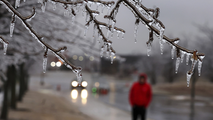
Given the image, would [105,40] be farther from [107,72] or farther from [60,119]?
[107,72]

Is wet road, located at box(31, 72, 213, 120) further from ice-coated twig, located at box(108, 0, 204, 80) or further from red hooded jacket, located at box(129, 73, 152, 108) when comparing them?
ice-coated twig, located at box(108, 0, 204, 80)

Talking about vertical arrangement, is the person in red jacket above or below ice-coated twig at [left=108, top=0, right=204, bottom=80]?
below

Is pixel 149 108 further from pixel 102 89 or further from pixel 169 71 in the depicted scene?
pixel 169 71

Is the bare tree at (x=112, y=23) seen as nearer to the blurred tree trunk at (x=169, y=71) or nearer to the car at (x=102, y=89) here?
the car at (x=102, y=89)

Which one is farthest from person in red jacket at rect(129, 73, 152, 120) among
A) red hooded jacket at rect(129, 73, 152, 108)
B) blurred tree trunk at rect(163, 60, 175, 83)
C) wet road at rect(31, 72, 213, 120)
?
blurred tree trunk at rect(163, 60, 175, 83)

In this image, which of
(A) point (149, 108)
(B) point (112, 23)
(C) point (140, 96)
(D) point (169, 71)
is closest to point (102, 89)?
(A) point (149, 108)

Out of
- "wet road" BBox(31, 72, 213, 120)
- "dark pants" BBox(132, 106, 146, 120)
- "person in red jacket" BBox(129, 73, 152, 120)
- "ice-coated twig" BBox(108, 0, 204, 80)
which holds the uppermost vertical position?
"ice-coated twig" BBox(108, 0, 204, 80)

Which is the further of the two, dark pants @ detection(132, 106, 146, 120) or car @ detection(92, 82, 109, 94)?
car @ detection(92, 82, 109, 94)

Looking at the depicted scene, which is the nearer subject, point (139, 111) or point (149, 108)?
point (139, 111)

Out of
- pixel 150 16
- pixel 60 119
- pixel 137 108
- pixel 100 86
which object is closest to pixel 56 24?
pixel 137 108

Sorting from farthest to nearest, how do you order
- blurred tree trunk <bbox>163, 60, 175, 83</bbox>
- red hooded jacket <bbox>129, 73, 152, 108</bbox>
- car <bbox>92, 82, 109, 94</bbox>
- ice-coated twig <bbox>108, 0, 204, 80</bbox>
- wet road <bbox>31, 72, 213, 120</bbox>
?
1. blurred tree trunk <bbox>163, 60, 175, 83</bbox>
2. car <bbox>92, 82, 109, 94</bbox>
3. wet road <bbox>31, 72, 213, 120</bbox>
4. red hooded jacket <bbox>129, 73, 152, 108</bbox>
5. ice-coated twig <bbox>108, 0, 204, 80</bbox>

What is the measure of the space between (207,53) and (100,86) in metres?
11.8

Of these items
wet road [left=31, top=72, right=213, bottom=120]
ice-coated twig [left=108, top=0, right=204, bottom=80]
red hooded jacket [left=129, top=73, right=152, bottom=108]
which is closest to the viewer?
ice-coated twig [left=108, top=0, right=204, bottom=80]

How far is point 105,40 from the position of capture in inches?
89.6
